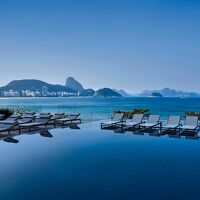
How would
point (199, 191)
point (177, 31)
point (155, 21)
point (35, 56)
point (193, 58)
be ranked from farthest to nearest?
1. point (193, 58)
2. point (35, 56)
3. point (177, 31)
4. point (155, 21)
5. point (199, 191)

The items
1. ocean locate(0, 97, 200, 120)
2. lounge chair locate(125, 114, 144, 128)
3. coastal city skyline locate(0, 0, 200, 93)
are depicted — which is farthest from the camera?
ocean locate(0, 97, 200, 120)

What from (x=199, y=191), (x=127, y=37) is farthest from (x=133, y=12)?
(x=199, y=191)

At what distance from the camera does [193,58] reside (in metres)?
27.8

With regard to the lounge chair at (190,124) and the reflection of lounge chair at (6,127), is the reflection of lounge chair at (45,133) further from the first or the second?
the lounge chair at (190,124)

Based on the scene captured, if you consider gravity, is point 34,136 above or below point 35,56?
below

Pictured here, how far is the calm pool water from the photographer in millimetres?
4199

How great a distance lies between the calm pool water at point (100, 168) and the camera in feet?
13.8

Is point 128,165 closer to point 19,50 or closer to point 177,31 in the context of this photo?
point 177,31

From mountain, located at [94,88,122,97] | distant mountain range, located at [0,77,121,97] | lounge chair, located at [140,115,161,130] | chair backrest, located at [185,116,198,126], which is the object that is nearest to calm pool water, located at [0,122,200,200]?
lounge chair, located at [140,115,161,130]

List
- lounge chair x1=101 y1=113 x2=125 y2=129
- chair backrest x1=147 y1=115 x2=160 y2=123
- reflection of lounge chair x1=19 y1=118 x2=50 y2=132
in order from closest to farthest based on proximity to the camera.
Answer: reflection of lounge chair x1=19 y1=118 x2=50 y2=132 < chair backrest x1=147 y1=115 x2=160 y2=123 < lounge chair x1=101 y1=113 x2=125 y2=129

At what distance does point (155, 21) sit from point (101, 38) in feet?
17.7

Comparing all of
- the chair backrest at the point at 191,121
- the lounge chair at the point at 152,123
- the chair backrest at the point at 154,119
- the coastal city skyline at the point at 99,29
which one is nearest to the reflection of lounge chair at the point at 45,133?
the lounge chair at the point at 152,123

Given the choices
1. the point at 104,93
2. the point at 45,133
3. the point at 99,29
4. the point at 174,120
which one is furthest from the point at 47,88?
the point at 174,120

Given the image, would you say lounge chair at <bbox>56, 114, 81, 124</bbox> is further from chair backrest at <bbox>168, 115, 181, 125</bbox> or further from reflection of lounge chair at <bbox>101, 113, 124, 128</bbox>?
chair backrest at <bbox>168, 115, 181, 125</bbox>
